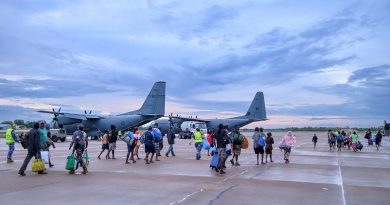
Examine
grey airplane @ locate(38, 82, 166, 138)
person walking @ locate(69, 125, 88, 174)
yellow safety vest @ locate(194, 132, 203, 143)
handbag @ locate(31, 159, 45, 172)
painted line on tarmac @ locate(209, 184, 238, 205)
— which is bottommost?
painted line on tarmac @ locate(209, 184, 238, 205)

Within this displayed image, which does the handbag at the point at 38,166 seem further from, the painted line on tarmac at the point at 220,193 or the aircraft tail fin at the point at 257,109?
the aircraft tail fin at the point at 257,109

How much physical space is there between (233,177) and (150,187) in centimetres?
341

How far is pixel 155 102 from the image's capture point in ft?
164

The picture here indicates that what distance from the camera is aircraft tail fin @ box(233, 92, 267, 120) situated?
60.9 meters

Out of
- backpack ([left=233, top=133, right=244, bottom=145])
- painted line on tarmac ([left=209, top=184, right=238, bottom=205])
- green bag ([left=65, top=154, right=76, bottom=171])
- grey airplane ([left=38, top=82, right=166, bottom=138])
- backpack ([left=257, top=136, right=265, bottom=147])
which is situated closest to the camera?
painted line on tarmac ([left=209, top=184, right=238, bottom=205])

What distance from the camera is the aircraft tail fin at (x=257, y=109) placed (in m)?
60.9

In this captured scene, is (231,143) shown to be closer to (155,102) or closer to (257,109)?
(155,102)

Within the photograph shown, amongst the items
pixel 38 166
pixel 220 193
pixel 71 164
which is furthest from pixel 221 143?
pixel 38 166

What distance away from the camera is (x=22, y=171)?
39.9 feet

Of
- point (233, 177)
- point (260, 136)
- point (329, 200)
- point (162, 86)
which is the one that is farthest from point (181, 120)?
point (329, 200)

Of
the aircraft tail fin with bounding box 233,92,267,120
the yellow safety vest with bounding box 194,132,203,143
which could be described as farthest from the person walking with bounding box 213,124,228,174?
the aircraft tail fin with bounding box 233,92,267,120

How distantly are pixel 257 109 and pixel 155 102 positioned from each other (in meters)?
18.4

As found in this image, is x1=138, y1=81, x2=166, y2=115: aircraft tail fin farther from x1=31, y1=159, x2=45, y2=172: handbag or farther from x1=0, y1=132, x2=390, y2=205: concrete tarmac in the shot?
x1=31, y1=159, x2=45, y2=172: handbag

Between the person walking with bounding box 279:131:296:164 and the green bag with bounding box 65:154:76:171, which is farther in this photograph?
the person walking with bounding box 279:131:296:164
